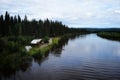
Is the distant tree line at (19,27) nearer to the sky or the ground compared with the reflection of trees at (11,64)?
nearer to the sky

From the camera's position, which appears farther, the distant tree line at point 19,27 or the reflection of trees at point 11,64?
the distant tree line at point 19,27

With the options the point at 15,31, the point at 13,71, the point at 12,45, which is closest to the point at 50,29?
the point at 15,31

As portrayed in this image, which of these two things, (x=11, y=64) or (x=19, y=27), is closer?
(x=11, y=64)

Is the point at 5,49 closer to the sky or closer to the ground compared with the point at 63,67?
closer to the sky

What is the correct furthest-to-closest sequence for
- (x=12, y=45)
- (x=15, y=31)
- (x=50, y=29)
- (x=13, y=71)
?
(x=50, y=29)
(x=15, y=31)
(x=12, y=45)
(x=13, y=71)

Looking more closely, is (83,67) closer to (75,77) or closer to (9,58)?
(75,77)

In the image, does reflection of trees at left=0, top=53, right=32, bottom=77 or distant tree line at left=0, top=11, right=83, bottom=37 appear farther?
distant tree line at left=0, top=11, right=83, bottom=37

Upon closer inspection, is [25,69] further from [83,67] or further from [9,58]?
[83,67]

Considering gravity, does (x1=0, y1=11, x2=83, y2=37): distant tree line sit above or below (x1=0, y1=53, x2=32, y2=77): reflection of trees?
above

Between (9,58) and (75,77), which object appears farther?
(9,58)

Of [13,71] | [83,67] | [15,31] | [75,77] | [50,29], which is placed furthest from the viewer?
[50,29]
